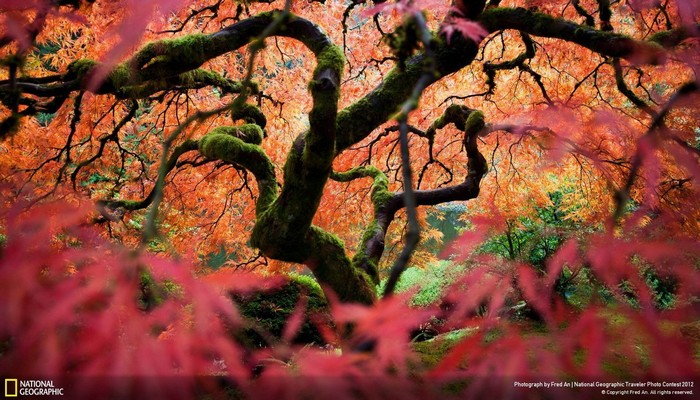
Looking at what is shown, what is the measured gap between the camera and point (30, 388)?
816 millimetres

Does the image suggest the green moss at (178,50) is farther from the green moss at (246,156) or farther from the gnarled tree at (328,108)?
the green moss at (246,156)

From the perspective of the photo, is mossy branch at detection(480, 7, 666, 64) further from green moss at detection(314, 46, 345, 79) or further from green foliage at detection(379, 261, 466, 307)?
green foliage at detection(379, 261, 466, 307)

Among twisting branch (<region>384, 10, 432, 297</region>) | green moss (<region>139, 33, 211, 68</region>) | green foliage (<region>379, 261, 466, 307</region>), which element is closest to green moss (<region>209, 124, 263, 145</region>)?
green moss (<region>139, 33, 211, 68</region>)

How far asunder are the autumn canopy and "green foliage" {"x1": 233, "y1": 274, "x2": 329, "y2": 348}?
0.07 metres

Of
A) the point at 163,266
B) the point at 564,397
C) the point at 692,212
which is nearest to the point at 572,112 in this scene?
the point at 692,212

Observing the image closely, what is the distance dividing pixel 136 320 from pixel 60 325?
146 millimetres

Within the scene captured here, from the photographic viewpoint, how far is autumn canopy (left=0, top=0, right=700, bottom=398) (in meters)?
0.72

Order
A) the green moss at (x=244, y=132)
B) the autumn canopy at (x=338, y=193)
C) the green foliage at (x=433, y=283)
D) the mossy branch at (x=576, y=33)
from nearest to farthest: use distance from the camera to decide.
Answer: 1. the autumn canopy at (x=338, y=193)
2. the mossy branch at (x=576, y=33)
3. the green moss at (x=244, y=132)
4. the green foliage at (x=433, y=283)

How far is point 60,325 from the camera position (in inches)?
27.4

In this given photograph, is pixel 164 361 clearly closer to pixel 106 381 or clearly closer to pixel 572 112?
pixel 106 381

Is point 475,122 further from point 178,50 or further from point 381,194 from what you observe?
point 178,50

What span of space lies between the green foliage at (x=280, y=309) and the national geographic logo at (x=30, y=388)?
242 cm

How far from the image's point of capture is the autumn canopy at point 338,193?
724 mm

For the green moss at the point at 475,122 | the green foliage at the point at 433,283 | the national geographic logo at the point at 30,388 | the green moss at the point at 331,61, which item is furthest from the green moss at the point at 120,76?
the green foliage at the point at 433,283
